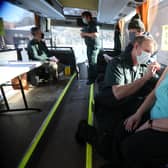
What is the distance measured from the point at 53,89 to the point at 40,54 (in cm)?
101

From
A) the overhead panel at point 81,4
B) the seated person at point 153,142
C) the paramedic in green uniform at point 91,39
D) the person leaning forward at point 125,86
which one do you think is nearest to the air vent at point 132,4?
the paramedic in green uniform at point 91,39

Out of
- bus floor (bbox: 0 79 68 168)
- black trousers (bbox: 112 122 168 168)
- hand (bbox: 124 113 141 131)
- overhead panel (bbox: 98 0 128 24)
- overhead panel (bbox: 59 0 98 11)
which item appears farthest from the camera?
overhead panel (bbox: 59 0 98 11)

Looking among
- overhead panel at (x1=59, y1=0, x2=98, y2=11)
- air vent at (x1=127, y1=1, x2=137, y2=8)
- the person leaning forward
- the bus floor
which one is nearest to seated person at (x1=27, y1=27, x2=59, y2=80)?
the bus floor

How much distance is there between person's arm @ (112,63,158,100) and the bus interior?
Result: 658 mm

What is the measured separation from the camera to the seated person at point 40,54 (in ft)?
13.6

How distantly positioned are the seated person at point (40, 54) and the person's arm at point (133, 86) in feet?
9.43

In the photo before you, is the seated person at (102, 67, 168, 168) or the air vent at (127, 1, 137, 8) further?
the air vent at (127, 1, 137, 8)

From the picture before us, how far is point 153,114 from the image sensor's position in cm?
131

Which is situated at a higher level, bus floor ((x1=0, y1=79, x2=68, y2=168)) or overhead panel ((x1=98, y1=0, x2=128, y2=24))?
overhead panel ((x1=98, y1=0, x2=128, y2=24))

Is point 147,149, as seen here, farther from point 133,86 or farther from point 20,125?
point 20,125

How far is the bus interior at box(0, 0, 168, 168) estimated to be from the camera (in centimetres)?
186

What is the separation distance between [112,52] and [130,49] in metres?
3.55

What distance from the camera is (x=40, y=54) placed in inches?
178

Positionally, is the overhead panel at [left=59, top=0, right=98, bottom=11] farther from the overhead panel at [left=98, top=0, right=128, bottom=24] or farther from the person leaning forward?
the person leaning forward
